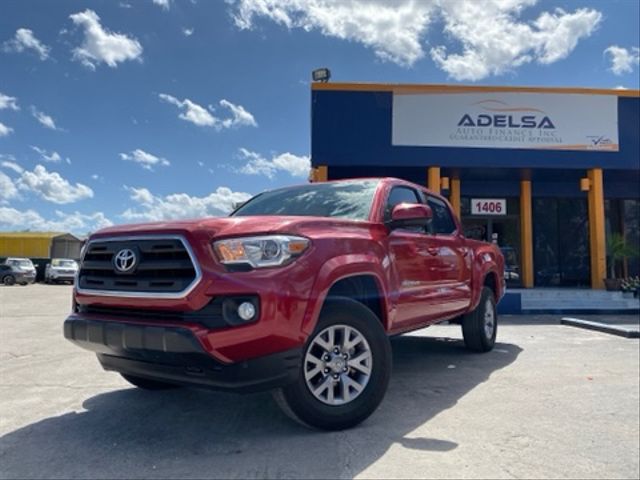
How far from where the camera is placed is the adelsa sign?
1575 centimetres

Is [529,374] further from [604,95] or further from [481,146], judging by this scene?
[604,95]

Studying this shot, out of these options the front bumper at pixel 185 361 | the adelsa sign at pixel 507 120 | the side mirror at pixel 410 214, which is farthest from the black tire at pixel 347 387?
the adelsa sign at pixel 507 120

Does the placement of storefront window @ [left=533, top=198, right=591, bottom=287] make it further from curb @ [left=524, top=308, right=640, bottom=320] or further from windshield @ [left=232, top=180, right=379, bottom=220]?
windshield @ [left=232, top=180, right=379, bottom=220]

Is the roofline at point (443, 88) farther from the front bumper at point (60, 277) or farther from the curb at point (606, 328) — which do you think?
the front bumper at point (60, 277)

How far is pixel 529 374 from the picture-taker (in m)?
5.38

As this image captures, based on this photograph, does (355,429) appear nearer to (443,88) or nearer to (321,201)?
(321,201)

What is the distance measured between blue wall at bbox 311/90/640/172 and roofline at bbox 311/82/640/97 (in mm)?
148

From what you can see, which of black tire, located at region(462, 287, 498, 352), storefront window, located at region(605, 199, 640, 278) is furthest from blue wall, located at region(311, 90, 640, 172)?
black tire, located at region(462, 287, 498, 352)

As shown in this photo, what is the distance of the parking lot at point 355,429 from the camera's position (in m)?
2.96

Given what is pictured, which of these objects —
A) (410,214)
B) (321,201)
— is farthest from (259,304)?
(321,201)

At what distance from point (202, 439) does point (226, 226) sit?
1.40 metres

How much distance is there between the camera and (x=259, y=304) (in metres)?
3.03

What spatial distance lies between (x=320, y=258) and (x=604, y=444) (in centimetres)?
226

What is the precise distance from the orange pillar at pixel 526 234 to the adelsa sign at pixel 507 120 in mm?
2125
